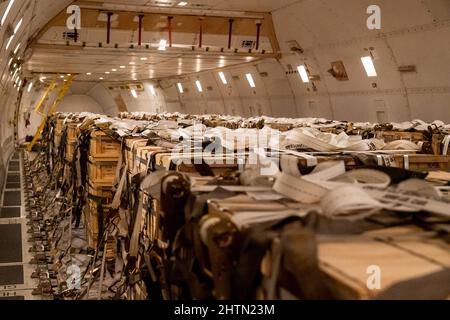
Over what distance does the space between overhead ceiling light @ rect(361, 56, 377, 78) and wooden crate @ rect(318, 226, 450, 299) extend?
1194 centimetres

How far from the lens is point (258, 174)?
2420 millimetres

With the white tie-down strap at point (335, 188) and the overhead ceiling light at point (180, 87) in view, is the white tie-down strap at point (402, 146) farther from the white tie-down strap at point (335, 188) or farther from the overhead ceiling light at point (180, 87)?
the overhead ceiling light at point (180, 87)

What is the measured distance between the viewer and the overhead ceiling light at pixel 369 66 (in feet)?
43.0

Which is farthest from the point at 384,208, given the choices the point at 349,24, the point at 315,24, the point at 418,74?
the point at 315,24

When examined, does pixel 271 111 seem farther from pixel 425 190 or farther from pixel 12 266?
pixel 425 190

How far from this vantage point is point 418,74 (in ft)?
37.7

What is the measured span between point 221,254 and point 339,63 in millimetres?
13285

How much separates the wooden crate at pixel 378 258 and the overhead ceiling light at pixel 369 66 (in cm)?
1194

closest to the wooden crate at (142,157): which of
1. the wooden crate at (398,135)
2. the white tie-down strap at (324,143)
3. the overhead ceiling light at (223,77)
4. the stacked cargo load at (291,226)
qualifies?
the stacked cargo load at (291,226)

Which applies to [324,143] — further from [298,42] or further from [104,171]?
[298,42]

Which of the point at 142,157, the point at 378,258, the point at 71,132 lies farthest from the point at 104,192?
the point at 378,258

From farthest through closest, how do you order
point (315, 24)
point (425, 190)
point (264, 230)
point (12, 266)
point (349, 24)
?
point (315, 24), point (349, 24), point (12, 266), point (425, 190), point (264, 230)
